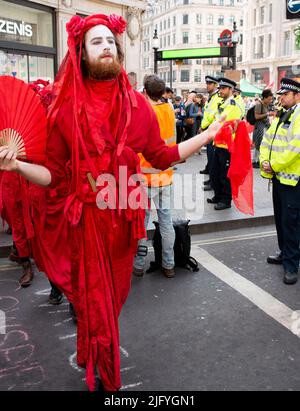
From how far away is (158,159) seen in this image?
116 inches

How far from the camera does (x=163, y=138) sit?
4.80 m

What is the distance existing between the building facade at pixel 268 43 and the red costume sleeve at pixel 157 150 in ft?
153

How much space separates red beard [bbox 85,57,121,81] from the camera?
8.46 feet

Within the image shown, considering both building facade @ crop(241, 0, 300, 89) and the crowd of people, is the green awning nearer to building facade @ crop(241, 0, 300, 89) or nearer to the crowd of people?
the crowd of people

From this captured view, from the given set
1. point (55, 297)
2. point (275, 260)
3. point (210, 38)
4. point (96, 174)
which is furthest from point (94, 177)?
point (210, 38)

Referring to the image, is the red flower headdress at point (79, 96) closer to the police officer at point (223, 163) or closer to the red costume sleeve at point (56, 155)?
the red costume sleeve at point (56, 155)

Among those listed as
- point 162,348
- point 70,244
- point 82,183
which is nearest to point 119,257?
point 70,244

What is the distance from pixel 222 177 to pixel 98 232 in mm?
5115

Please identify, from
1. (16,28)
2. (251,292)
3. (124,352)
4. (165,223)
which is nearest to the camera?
(124,352)

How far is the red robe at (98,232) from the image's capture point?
2.64m

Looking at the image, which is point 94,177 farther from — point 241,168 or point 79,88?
point 241,168

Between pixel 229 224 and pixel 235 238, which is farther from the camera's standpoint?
pixel 229 224

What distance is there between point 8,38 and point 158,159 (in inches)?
394
